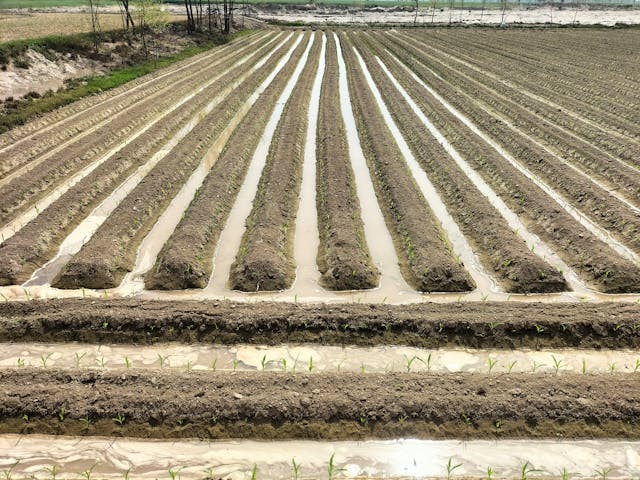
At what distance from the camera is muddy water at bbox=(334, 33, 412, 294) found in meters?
10.1

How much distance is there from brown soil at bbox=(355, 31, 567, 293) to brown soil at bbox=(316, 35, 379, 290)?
2.92 metres

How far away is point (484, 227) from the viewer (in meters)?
11.6

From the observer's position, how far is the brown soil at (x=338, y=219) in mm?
9913

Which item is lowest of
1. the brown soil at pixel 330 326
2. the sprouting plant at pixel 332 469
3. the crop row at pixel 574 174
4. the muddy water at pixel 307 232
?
the sprouting plant at pixel 332 469

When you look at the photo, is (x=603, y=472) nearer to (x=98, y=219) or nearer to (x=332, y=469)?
(x=332, y=469)

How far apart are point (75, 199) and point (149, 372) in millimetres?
8019

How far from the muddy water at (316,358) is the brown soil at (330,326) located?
172mm

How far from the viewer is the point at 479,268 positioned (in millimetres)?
10500

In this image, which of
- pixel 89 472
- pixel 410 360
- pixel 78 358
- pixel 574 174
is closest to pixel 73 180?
pixel 78 358

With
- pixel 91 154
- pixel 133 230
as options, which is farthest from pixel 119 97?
pixel 133 230

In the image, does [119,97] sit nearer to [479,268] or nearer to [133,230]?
[133,230]

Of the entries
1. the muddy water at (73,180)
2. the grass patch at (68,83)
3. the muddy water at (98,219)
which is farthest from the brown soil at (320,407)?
the grass patch at (68,83)

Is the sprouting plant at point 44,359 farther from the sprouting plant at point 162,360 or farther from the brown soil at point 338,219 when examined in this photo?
the brown soil at point 338,219

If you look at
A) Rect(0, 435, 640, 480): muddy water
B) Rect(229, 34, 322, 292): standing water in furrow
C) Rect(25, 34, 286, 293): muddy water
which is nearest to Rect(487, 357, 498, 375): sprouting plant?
Rect(0, 435, 640, 480): muddy water
